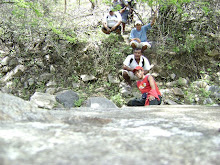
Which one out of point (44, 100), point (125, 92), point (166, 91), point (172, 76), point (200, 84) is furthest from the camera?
point (172, 76)

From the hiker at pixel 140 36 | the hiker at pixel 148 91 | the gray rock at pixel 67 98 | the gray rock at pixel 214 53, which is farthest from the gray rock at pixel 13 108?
the gray rock at pixel 214 53

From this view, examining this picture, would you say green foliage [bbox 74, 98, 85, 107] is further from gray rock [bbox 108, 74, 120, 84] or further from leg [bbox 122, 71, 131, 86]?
leg [bbox 122, 71, 131, 86]

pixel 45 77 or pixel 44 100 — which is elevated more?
pixel 45 77

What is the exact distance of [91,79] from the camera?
16.9 feet

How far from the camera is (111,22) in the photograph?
18.4 ft

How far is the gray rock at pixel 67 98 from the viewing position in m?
4.12

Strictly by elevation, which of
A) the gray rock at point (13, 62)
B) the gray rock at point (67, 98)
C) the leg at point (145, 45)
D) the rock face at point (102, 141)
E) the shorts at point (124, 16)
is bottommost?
the gray rock at point (67, 98)

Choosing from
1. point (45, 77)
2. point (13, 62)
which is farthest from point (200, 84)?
point (13, 62)

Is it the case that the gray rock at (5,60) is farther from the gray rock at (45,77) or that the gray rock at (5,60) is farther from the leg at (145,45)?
the leg at (145,45)

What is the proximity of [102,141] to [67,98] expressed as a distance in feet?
11.9

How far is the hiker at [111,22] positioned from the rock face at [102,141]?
15.8ft

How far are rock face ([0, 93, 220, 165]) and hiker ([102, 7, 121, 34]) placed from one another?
4.82 metres

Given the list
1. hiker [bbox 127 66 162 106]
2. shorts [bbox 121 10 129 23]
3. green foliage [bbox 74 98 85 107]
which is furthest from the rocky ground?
hiker [bbox 127 66 162 106]

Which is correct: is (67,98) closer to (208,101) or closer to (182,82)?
(182,82)
